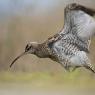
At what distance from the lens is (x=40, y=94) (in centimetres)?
475

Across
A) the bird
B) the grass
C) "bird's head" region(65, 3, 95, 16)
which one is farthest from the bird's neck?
"bird's head" region(65, 3, 95, 16)

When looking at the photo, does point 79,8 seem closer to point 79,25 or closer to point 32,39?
point 79,25

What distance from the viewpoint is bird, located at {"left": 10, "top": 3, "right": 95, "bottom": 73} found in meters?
4.73

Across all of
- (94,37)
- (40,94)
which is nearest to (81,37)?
(94,37)

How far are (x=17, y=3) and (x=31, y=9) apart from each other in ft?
0.30

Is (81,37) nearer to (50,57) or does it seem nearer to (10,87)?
(50,57)

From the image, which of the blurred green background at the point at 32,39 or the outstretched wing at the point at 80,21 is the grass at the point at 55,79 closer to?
the blurred green background at the point at 32,39

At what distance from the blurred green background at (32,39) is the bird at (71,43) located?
0.03 m

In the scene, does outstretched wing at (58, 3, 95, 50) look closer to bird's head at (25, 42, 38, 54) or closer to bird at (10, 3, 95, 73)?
bird at (10, 3, 95, 73)

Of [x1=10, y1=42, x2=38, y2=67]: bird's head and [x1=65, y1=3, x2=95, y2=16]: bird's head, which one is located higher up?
[x1=65, y1=3, x2=95, y2=16]: bird's head

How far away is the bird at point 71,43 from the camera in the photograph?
473 centimetres

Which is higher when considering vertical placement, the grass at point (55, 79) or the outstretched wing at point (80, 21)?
the outstretched wing at point (80, 21)

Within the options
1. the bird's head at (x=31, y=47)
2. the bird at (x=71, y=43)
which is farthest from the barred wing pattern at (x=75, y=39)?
the bird's head at (x=31, y=47)

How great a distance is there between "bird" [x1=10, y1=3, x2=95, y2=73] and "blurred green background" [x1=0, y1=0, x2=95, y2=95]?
0.03 m
